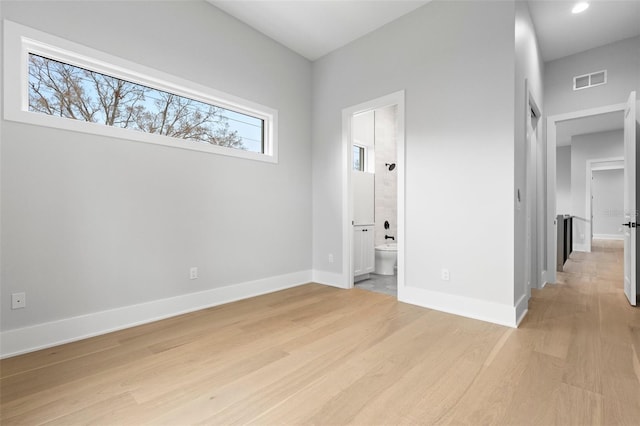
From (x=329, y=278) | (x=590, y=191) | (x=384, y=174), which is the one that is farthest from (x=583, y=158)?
(x=329, y=278)

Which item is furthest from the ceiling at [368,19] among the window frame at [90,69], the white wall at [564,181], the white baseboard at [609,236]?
Result: the white baseboard at [609,236]

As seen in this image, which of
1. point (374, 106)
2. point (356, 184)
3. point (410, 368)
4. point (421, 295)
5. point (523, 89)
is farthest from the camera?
point (356, 184)

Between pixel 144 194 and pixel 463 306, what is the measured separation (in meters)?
3.12

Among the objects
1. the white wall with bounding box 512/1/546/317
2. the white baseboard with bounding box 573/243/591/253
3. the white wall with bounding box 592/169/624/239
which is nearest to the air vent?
the white wall with bounding box 512/1/546/317

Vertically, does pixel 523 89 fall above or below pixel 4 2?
below

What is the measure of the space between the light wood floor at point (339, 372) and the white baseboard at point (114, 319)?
0.30 ft

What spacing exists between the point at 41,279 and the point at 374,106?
352 centimetres

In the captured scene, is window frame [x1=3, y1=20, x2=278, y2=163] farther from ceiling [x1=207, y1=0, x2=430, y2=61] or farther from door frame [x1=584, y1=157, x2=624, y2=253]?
door frame [x1=584, y1=157, x2=624, y2=253]

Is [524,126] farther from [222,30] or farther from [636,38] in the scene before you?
[222,30]

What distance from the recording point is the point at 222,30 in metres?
3.20

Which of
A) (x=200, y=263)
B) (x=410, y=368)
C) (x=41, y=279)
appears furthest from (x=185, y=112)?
(x=410, y=368)

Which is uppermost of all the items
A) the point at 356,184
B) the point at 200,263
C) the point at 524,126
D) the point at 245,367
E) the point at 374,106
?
the point at 374,106

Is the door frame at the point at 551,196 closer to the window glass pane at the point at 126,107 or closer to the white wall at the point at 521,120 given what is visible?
the white wall at the point at 521,120

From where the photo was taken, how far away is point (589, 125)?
6688mm
